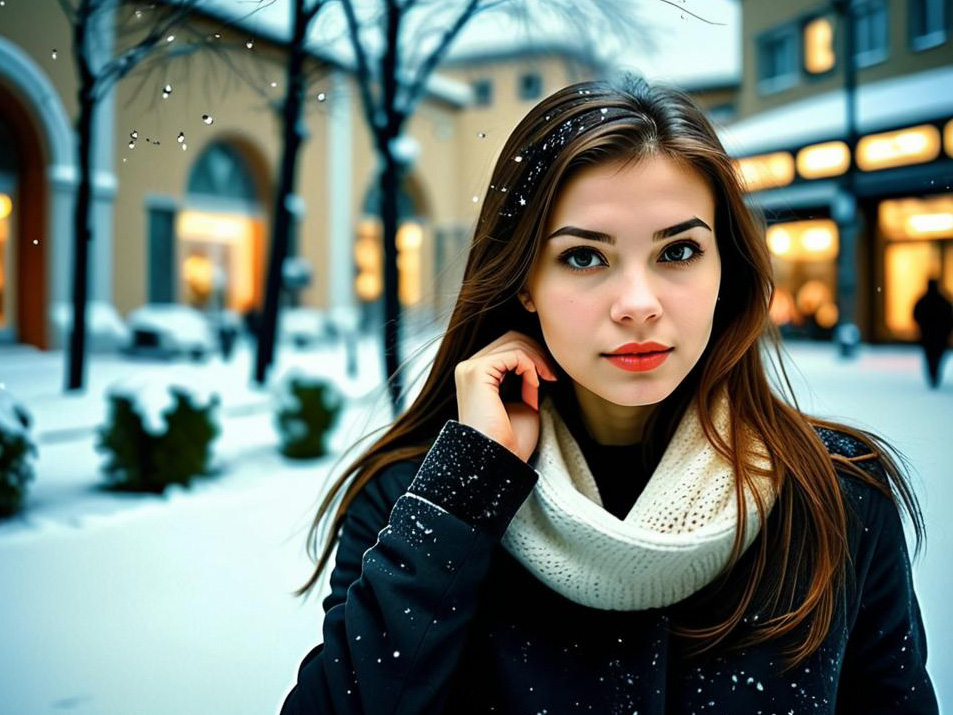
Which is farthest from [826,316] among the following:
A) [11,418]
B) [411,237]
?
[411,237]

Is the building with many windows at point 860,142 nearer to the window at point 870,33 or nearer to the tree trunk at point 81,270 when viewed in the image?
the window at point 870,33

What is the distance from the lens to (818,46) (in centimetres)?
159

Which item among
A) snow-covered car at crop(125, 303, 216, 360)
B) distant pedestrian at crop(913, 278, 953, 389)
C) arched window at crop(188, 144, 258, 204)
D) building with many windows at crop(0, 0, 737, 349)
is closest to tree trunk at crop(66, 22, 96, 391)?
building with many windows at crop(0, 0, 737, 349)

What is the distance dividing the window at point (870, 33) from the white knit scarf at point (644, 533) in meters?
0.92

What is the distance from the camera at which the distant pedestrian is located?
4.28 feet

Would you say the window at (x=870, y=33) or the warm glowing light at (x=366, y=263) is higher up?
the warm glowing light at (x=366, y=263)

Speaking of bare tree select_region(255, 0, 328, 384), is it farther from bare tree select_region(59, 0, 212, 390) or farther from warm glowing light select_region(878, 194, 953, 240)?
warm glowing light select_region(878, 194, 953, 240)

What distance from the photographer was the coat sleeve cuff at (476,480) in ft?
2.97

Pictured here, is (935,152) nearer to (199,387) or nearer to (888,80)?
(888,80)

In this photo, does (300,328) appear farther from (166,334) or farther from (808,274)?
(808,274)

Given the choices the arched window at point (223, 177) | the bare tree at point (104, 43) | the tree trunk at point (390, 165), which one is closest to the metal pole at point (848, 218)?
the bare tree at point (104, 43)

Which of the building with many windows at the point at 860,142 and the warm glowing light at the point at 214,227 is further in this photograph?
the warm glowing light at the point at 214,227

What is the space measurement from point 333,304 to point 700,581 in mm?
15719

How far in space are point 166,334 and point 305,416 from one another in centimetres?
452
